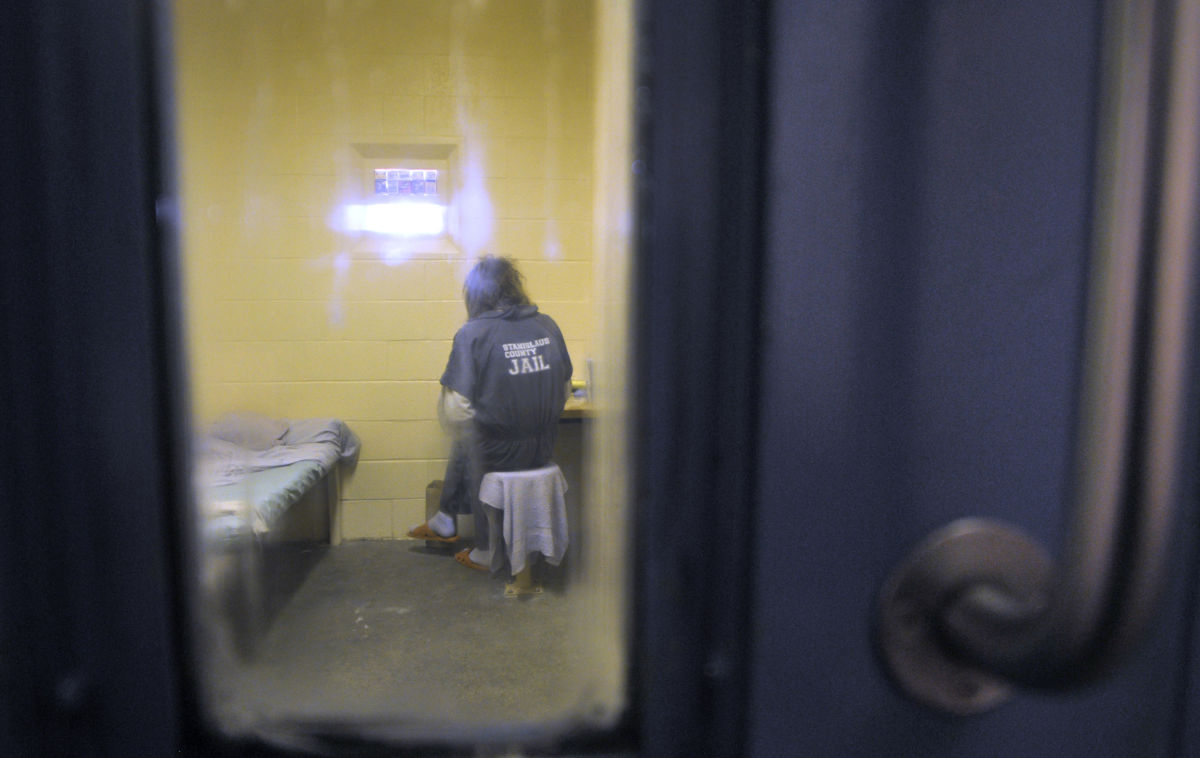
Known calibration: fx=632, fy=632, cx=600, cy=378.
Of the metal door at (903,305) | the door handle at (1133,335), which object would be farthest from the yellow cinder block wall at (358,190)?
the door handle at (1133,335)

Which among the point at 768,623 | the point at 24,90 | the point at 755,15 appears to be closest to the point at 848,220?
the point at 755,15

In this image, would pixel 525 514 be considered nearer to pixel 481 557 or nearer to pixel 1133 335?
pixel 481 557

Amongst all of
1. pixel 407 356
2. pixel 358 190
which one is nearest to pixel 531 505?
pixel 407 356

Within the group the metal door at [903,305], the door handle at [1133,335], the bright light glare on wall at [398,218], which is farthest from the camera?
the bright light glare on wall at [398,218]

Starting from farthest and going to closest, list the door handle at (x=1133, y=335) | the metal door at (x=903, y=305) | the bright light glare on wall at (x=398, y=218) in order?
the bright light glare on wall at (x=398, y=218), the metal door at (x=903, y=305), the door handle at (x=1133, y=335)

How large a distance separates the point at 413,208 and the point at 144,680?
14.3 inches

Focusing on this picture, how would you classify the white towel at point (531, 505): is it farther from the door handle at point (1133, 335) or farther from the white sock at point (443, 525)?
the door handle at point (1133, 335)

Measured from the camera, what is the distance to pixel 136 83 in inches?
14.9

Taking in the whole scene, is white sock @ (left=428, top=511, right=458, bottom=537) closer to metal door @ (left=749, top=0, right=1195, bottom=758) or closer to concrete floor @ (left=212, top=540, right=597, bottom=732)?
concrete floor @ (left=212, top=540, right=597, bottom=732)

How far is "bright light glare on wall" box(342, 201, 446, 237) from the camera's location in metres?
0.48

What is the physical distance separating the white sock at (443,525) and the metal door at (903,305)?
0.24 metres

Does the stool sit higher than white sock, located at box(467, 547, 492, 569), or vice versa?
the stool

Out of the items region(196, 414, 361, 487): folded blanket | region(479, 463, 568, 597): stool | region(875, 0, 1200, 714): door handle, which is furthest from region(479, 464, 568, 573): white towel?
region(875, 0, 1200, 714): door handle

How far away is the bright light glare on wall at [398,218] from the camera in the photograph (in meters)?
0.48
